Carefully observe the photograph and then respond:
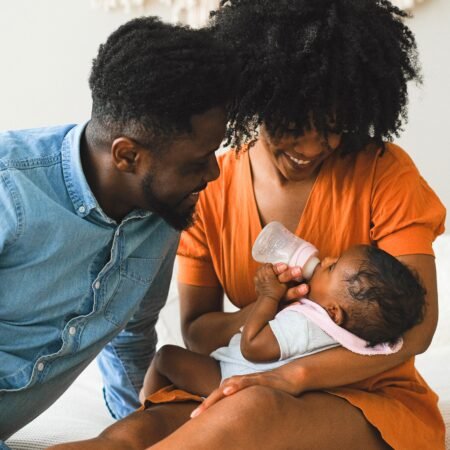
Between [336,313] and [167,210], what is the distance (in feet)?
1.01

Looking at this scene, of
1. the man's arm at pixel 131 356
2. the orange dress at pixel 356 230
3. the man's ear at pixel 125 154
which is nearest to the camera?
the man's ear at pixel 125 154

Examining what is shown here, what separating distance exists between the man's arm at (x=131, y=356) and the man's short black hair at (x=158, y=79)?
0.44 meters

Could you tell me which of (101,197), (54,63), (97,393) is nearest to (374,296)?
(101,197)

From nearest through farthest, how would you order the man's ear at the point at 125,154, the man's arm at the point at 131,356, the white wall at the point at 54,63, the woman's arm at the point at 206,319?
the man's ear at the point at 125,154, the woman's arm at the point at 206,319, the man's arm at the point at 131,356, the white wall at the point at 54,63

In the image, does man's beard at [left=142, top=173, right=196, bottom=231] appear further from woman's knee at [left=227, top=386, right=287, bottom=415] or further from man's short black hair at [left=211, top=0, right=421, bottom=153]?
woman's knee at [left=227, top=386, right=287, bottom=415]

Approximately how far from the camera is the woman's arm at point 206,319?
1409mm

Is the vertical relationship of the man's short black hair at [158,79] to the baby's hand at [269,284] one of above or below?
above

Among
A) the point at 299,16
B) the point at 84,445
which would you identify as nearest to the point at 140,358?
the point at 84,445

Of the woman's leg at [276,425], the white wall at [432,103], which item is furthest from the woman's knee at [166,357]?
the white wall at [432,103]

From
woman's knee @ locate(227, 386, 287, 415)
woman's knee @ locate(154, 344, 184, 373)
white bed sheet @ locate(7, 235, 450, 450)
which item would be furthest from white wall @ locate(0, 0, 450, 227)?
woman's knee @ locate(227, 386, 287, 415)

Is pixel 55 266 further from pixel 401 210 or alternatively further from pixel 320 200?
pixel 401 210

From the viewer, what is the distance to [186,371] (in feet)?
4.40

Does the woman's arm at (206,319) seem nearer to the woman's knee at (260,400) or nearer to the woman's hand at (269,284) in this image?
the woman's hand at (269,284)

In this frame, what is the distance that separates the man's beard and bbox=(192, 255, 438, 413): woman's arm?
7.5 inches
